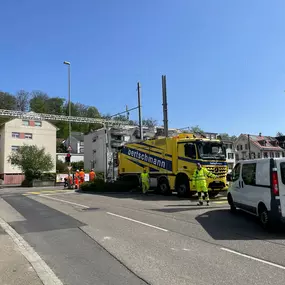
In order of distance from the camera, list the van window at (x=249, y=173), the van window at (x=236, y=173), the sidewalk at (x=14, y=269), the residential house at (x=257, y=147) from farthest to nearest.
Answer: the residential house at (x=257, y=147) → the van window at (x=236, y=173) → the van window at (x=249, y=173) → the sidewalk at (x=14, y=269)

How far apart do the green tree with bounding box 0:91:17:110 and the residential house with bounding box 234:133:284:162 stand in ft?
198

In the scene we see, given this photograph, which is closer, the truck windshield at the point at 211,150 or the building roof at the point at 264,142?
the truck windshield at the point at 211,150

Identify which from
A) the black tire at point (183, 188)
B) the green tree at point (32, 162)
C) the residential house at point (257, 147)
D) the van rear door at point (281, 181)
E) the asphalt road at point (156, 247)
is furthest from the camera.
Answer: the residential house at point (257, 147)

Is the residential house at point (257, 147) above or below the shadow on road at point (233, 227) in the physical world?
above

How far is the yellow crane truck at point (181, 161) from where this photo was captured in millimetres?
17453

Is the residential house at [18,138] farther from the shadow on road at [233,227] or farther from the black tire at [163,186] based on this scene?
the shadow on road at [233,227]

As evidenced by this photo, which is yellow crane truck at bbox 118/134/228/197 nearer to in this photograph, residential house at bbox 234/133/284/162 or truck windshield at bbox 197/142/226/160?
truck windshield at bbox 197/142/226/160

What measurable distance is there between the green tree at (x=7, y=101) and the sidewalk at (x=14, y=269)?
260 feet

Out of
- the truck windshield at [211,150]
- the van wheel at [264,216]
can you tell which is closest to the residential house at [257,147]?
the truck windshield at [211,150]

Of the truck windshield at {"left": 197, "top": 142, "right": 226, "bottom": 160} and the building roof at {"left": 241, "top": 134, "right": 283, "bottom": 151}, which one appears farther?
the building roof at {"left": 241, "top": 134, "right": 283, "bottom": 151}

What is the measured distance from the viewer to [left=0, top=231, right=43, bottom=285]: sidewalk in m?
5.00

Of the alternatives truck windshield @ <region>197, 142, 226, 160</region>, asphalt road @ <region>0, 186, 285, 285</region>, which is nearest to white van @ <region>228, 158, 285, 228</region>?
asphalt road @ <region>0, 186, 285, 285</region>

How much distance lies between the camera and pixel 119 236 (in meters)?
8.05

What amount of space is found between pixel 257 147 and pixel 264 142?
4.28 metres
